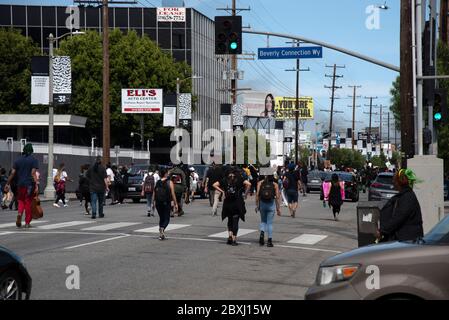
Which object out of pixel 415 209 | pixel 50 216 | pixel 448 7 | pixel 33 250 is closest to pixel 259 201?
pixel 33 250

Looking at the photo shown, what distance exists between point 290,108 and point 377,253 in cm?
17109

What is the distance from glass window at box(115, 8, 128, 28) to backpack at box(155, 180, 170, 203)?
77.9 m

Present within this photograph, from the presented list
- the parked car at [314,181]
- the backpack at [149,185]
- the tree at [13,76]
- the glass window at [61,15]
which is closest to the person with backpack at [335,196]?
the backpack at [149,185]

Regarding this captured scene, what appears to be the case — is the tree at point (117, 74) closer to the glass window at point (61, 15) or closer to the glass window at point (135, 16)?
the glass window at point (135, 16)

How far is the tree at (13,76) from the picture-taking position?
77812mm

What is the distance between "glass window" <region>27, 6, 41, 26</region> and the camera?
93.4 m

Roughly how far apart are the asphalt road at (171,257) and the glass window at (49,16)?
70.5 meters

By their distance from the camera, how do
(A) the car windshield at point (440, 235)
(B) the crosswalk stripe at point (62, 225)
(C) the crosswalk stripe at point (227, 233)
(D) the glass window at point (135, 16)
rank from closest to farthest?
Answer: (A) the car windshield at point (440, 235), (C) the crosswalk stripe at point (227, 233), (B) the crosswalk stripe at point (62, 225), (D) the glass window at point (135, 16)

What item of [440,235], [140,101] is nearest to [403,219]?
[440,235]

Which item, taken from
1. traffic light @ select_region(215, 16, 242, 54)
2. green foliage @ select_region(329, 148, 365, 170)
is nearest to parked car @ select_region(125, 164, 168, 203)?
traffic light @ select_region(215, 16, 242, 54)

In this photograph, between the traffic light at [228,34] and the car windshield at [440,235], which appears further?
the traffic light at [228,34]

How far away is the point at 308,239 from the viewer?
20.7 m
